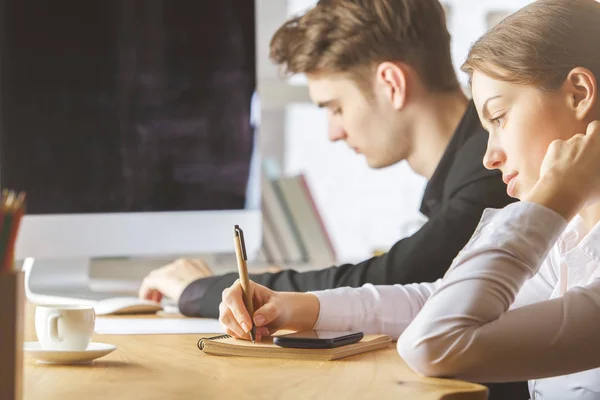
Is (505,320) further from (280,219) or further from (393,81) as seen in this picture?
(280,219)

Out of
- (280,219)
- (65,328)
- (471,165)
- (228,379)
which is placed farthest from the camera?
(280,219)

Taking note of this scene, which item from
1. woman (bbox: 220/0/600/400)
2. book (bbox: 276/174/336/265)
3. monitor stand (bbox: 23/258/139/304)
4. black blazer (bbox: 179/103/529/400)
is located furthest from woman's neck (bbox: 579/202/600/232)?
book (bbox: 276/174/336/265)

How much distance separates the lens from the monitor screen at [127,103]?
1.73m

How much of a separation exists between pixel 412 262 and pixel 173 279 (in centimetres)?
45

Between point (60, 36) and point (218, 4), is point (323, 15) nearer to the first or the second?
point (218, 4)

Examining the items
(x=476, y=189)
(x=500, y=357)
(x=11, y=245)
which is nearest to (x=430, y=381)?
(x=500, y=357)

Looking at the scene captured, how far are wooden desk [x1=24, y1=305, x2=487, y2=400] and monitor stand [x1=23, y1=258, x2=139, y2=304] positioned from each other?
0.76 m

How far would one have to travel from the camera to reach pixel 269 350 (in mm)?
1042

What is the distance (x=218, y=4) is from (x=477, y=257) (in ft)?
3.62

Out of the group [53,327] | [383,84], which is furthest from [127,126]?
[53,327]

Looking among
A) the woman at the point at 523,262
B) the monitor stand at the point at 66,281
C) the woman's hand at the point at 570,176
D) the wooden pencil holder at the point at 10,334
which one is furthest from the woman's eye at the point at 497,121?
the monitor stand at the point at 66,281

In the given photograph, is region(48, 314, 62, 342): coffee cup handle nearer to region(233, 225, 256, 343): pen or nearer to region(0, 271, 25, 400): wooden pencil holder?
region(233, 225, 256, 343): pen

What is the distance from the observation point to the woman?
0.92 metres

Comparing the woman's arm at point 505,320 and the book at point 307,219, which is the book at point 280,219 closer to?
the book at point 307,219
